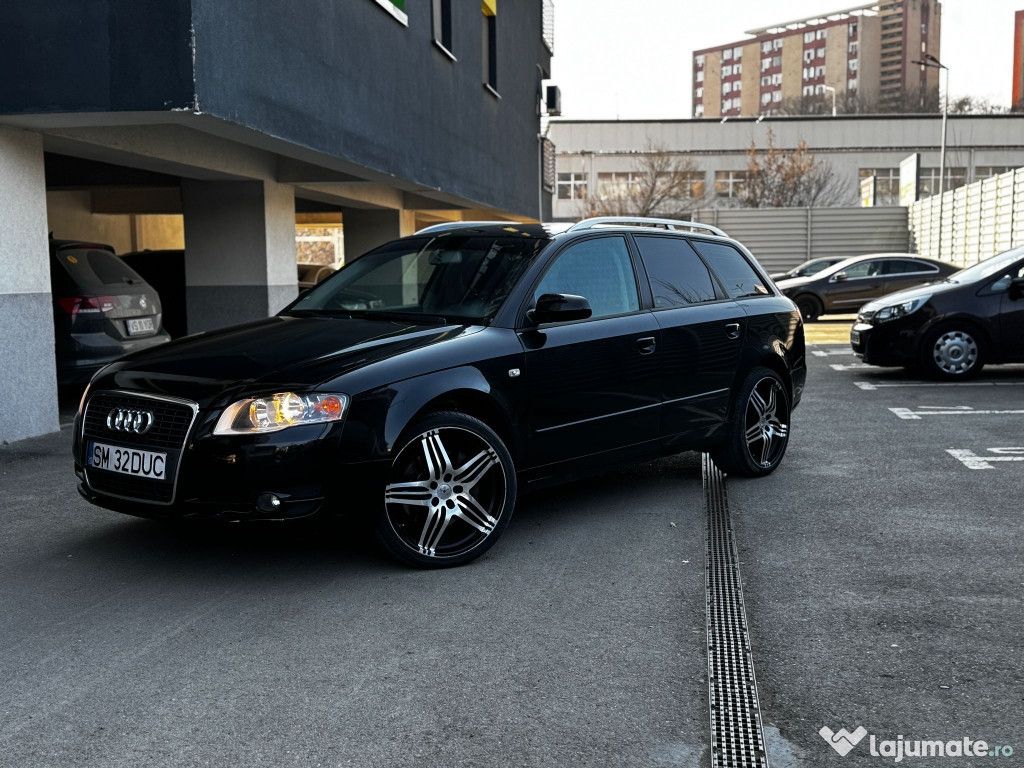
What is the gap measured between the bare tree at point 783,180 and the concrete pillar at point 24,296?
5575 centimetres

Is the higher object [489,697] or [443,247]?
[443,247]

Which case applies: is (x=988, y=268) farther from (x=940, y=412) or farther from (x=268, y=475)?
(x=268, y=475)

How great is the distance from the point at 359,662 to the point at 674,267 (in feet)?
11.8

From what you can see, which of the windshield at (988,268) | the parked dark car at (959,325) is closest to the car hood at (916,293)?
the parked dark car at (959,325)

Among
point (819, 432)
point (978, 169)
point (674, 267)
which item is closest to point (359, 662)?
point (674, 267)

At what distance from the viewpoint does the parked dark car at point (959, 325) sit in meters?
12.0

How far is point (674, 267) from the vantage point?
661 centimetres

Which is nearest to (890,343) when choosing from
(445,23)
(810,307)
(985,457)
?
(985,457)

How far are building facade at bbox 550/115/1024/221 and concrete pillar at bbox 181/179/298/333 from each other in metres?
52.4

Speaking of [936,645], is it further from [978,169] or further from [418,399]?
[978,169]

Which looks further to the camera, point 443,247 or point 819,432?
point 819,432

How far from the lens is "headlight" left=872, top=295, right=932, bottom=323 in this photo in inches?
481

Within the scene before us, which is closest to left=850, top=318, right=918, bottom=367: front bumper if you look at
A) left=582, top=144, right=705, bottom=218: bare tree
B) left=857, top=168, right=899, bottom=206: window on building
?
left=582, top=144, right=705, bottom=218: bare tree

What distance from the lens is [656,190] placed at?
209 ft
